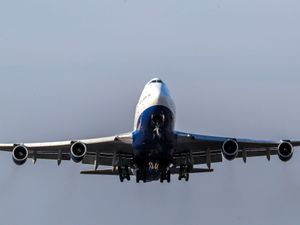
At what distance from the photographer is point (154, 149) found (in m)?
46.8

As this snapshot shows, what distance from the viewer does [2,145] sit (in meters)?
50.3

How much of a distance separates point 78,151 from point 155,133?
17.3 ft

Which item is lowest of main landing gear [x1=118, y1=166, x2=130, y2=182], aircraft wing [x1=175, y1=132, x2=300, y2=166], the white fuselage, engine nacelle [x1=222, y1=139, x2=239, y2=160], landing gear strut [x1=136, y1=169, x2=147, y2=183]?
landing gear strut [x1=136, y1=169, x2=147, y2=183]

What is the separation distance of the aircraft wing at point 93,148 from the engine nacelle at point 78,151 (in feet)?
1.16

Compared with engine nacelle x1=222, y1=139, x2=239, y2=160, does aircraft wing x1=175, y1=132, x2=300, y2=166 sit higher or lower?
higher

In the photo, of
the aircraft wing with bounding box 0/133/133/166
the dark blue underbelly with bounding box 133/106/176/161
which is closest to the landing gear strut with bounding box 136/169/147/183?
the aircraft wing with bounding box 0/133/133/166

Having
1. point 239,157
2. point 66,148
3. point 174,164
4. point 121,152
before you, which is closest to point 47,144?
point 66,148

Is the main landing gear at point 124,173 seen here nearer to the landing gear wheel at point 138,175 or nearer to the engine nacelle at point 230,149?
the landing gear wheel at point 138,175

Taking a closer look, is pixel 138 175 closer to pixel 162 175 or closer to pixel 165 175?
pixel 162 175

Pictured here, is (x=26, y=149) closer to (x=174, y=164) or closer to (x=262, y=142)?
(x=174, y=164)

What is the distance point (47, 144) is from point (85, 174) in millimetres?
3208

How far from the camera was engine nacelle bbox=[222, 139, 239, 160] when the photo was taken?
48469 millimetres

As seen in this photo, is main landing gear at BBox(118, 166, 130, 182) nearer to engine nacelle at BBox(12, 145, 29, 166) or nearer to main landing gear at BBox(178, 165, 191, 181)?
main landing gear at BBox(178, 165, 191, 181)

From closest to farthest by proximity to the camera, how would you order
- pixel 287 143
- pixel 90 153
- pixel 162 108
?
1. pixel 162 108
2. pixel 287 143
3. pixel 90 153
